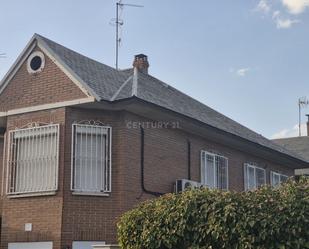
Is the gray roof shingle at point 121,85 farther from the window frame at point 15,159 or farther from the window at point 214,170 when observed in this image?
the window frame at point 15,159

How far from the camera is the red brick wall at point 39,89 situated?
14672 millimetres

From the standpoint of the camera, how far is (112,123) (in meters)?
14.8

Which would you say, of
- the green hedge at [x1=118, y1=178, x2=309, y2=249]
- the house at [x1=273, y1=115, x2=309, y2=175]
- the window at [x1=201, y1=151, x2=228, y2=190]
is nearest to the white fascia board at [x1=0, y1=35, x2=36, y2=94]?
the window at [x1=201, y1=151, x2=228, y2=190]

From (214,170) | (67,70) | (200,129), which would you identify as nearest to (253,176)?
(214,170)

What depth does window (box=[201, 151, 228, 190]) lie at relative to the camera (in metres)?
17.8

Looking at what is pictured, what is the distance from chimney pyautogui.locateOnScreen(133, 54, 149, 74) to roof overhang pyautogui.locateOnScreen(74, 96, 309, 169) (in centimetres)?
362

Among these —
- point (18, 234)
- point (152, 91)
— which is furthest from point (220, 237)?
point (152, 91)

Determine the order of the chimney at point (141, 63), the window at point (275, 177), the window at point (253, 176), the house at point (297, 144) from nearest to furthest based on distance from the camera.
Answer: the chimney at point (141, 63)
the window at point (253, 176)
the window at point (275, 177)
the house at point (297, 144)

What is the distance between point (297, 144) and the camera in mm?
31797

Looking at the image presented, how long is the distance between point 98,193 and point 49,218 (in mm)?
1340

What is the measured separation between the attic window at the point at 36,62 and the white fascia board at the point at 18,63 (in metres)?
0.16

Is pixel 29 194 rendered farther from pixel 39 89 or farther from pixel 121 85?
pixel 121 85

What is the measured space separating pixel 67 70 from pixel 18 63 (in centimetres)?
182

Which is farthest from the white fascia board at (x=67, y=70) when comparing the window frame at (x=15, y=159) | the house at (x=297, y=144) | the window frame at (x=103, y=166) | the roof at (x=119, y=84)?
the house at (x=297, y=144)
